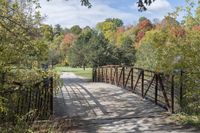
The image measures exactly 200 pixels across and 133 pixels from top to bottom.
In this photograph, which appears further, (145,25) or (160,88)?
(145,25)

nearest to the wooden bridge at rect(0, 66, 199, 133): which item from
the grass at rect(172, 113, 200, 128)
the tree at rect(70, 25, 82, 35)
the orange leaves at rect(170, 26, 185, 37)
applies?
the grass at rect(172, 113, 200, 128)

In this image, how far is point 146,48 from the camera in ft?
123

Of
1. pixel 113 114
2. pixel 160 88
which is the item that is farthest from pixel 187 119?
pixel 160 88

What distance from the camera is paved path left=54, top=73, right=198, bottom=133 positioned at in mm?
8945

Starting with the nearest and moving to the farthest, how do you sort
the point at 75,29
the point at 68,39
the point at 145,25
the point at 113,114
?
the point at 113,114, the point at 145,25, the point at 68,39, the point at 75,29

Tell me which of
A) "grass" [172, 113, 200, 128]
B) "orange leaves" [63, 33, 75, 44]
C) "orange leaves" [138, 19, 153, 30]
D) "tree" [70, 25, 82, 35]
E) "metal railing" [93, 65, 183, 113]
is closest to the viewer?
"grass" [172, 113, 200, 128]

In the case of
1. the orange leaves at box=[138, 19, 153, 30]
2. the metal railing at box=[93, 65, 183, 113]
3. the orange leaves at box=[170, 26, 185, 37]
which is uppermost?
the orange leaves at box=[138, 19, 153, 30]

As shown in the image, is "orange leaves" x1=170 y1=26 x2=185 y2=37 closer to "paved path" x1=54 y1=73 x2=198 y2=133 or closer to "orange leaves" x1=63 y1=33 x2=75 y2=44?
"paved path" x1=54 y1=73 x2=198 y2=133

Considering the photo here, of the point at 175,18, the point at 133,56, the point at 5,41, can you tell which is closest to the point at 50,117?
the point at 5,41

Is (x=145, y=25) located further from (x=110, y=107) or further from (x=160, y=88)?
(x=110, y=107)

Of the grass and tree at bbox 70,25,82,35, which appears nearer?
the grass

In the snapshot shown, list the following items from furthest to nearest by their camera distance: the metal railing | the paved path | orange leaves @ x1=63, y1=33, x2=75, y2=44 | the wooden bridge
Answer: orange leaves @ x1=63, y1=33, x2=75, y2=44, the metal railing, the wooden bridge, the paved path

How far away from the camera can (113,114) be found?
10625 mm

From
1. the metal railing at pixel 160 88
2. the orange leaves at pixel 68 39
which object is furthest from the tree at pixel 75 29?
the metal railing at pixel 160 88
